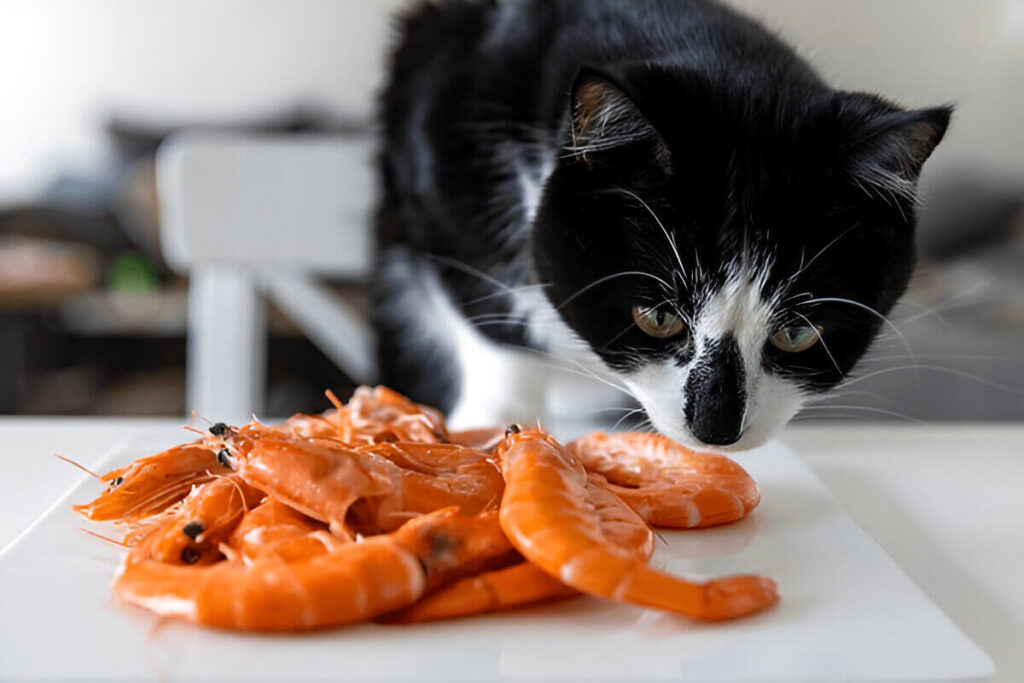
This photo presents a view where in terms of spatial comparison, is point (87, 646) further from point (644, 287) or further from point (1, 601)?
point (644, 287)

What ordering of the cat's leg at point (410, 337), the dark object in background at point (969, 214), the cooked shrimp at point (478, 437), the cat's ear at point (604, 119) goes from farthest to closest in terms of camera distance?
the dark object in background at point (969, 214) → the cat's leg at point (410, 337) → the cooked shrimp at point (478, 437) → the cat's ear at point (604, 119)

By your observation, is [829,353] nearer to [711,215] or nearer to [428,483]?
[711,215]

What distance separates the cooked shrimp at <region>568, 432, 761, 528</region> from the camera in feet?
2.37

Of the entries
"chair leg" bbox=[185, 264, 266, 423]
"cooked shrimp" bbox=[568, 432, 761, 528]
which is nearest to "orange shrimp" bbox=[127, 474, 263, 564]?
"cooked shrimp" bbox=[568, 432, 761, 528]

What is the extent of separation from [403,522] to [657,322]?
0.28 m

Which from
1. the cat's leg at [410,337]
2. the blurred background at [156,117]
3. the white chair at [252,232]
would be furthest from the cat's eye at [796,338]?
the blurred background at [156,117]

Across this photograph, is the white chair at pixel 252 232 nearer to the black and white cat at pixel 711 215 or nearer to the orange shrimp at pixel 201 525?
the black and white cat at pixel 711 215

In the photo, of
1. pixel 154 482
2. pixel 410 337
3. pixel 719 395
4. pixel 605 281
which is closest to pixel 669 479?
pixel 719 395

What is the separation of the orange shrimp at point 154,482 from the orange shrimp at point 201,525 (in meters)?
0.02

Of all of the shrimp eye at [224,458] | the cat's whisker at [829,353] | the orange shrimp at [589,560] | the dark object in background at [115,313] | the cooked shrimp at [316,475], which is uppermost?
the cat's whisker at [829,353]

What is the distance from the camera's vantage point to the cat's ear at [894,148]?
2.40ft

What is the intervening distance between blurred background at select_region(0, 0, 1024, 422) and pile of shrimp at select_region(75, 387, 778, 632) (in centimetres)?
191

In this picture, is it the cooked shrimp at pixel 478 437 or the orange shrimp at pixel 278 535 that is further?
the cooked shrimp at pixel 478 437

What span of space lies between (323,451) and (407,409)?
0.24m
